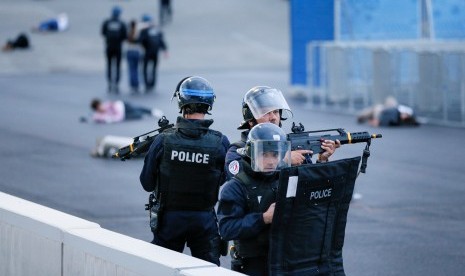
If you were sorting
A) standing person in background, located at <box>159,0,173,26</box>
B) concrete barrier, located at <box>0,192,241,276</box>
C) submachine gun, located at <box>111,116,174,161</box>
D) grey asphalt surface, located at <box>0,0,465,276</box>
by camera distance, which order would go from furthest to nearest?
standing person in background, located at <box>159,0,173,26</box>, grey asphalt surface, located at <box>0,0,465,276</box>, submachine gun, located at <box>111,116,174,161</box>, concrete barrier, located at <box>0,192,241,276</box>

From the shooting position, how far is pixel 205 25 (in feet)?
150

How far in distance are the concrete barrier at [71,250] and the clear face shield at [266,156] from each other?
2.22 feet

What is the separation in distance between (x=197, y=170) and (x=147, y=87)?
22349mm

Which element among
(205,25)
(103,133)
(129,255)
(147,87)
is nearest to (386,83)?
(103,133)

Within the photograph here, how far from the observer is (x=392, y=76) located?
952 inches

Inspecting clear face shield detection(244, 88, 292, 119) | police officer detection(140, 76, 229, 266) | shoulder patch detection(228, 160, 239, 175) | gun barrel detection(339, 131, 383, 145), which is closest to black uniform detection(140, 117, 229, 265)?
police officer detection(140, 76, 229, 266)

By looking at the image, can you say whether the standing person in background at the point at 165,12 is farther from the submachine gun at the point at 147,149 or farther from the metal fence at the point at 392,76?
the submachine gun at the point at 147,149

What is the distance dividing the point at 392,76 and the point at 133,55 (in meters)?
8.29

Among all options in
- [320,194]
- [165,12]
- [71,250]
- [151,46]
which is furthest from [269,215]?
[165,12]

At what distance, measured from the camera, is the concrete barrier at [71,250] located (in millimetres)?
6414

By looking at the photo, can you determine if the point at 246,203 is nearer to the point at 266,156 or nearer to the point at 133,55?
the point at 266,156

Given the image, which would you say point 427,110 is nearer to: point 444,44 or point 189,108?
point 444,44

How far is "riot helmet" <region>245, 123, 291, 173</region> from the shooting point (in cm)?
675

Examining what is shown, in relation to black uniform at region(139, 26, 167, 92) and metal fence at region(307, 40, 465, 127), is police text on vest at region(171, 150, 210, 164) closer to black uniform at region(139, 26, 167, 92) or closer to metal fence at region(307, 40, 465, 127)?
metal fence at region(307, 40, 465, 127)
